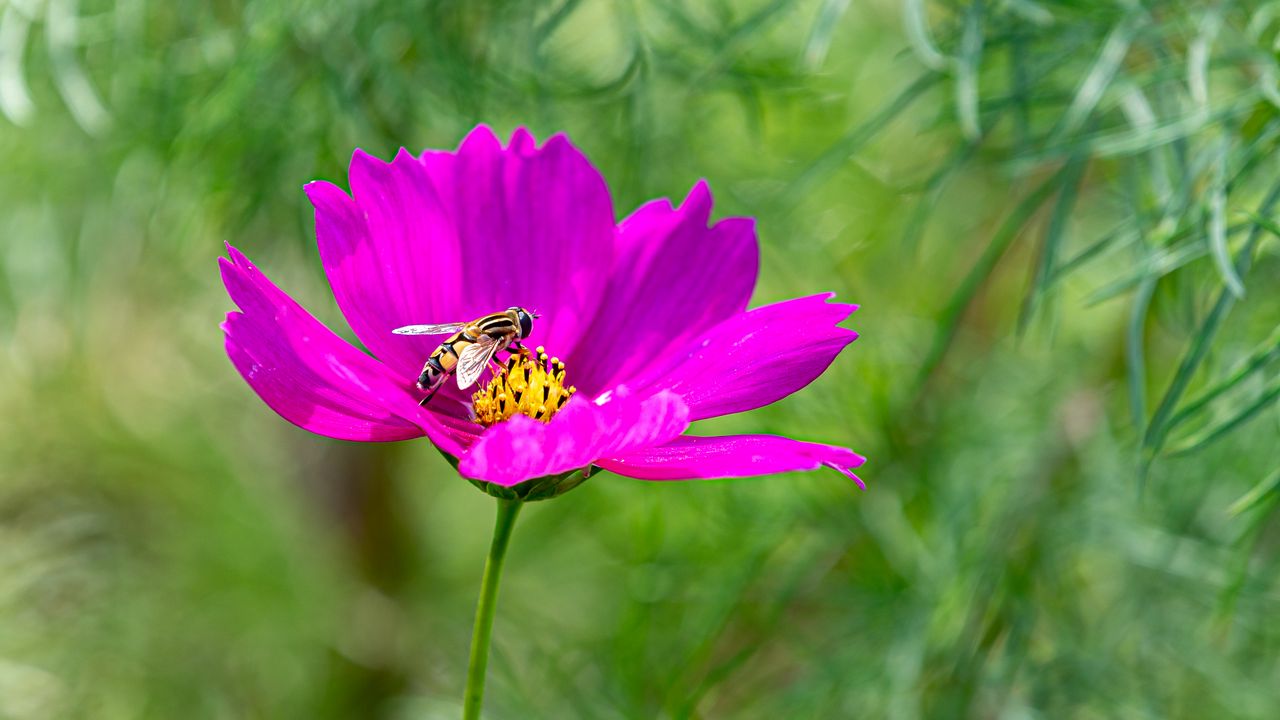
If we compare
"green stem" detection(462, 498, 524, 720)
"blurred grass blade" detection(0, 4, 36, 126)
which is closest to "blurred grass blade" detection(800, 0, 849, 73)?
"green stem" detection(462, 498, 524, 720)

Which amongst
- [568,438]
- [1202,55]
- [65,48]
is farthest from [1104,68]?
[65,48]

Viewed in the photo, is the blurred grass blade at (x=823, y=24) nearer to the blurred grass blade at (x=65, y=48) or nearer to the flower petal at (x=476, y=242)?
the flower petal at (x=476, y=242)

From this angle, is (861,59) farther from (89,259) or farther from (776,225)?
(89,259)

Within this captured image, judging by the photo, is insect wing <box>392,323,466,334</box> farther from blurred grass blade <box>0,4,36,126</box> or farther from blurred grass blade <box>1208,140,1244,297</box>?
blurred grass blade <box>0,4,36,126</box>

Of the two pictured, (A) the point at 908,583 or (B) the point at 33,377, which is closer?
(A) the point at 908,583

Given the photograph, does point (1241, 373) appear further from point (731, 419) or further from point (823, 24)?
point (731, 419)

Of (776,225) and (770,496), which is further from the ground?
(776,225)

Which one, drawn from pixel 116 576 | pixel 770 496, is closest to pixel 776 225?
pixel 770 496
